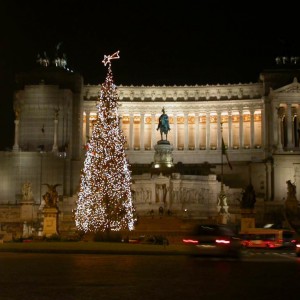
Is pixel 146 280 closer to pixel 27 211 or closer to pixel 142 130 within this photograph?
pixel 27 211

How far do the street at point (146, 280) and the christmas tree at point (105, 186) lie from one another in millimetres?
19703

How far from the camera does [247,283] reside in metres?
22.5

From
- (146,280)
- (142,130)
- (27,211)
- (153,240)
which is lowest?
(146,280)

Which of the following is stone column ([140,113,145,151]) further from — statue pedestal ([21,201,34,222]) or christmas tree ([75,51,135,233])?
christmas tree ([75,51,135,233])

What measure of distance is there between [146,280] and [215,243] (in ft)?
39.9

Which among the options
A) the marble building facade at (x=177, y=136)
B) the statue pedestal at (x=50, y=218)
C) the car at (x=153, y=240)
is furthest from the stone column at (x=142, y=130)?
the car at (x=153, y=240)

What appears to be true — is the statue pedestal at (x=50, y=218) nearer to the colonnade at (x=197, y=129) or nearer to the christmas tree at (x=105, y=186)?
the christmas tree at (x=105, y=186)

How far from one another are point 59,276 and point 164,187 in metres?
63.3

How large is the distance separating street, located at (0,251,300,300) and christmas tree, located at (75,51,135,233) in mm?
19703

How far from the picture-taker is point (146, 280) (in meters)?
23.2

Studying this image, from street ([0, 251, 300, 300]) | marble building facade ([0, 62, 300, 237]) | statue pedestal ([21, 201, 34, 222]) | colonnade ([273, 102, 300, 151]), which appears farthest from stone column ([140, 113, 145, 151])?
street ([0, 251, 300, 300])

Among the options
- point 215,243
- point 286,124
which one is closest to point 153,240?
point 215,243

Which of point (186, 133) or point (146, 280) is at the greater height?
point (186, 133)

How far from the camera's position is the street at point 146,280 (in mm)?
19359
